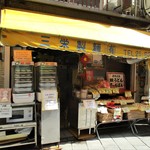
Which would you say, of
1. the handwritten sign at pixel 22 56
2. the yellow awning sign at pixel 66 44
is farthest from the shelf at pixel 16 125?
the yellow awning sign at pixel 66 44

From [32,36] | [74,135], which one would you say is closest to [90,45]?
[32,36]

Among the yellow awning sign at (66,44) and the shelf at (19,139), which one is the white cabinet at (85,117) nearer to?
the shelf at (19,139)

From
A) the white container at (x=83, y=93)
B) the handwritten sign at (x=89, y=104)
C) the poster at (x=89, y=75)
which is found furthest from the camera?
the poster at (x=89, y=75)

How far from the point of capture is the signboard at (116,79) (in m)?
7.07

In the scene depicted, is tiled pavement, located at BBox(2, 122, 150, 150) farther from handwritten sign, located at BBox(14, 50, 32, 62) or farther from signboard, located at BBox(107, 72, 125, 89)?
handwritten sign, located at BBox(14, 50, 32, 62)

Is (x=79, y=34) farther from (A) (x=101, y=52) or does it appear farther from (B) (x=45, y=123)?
(B) (x=45, y=123)

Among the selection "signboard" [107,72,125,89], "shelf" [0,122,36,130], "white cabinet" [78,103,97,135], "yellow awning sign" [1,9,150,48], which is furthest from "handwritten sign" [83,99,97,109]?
"yellow awning sign" [1,9,150,48]

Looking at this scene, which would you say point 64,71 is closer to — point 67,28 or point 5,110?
point 67,28

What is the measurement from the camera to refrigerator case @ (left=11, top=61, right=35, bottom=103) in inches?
182

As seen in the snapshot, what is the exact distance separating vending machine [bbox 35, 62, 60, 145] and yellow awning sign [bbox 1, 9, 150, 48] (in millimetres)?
980

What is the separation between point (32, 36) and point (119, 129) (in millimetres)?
4764

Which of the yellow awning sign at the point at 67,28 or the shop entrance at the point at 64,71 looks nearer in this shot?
the yellow awning sign at the point at 67,28

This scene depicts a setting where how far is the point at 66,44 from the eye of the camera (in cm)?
445

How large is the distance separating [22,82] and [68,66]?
2420mm
